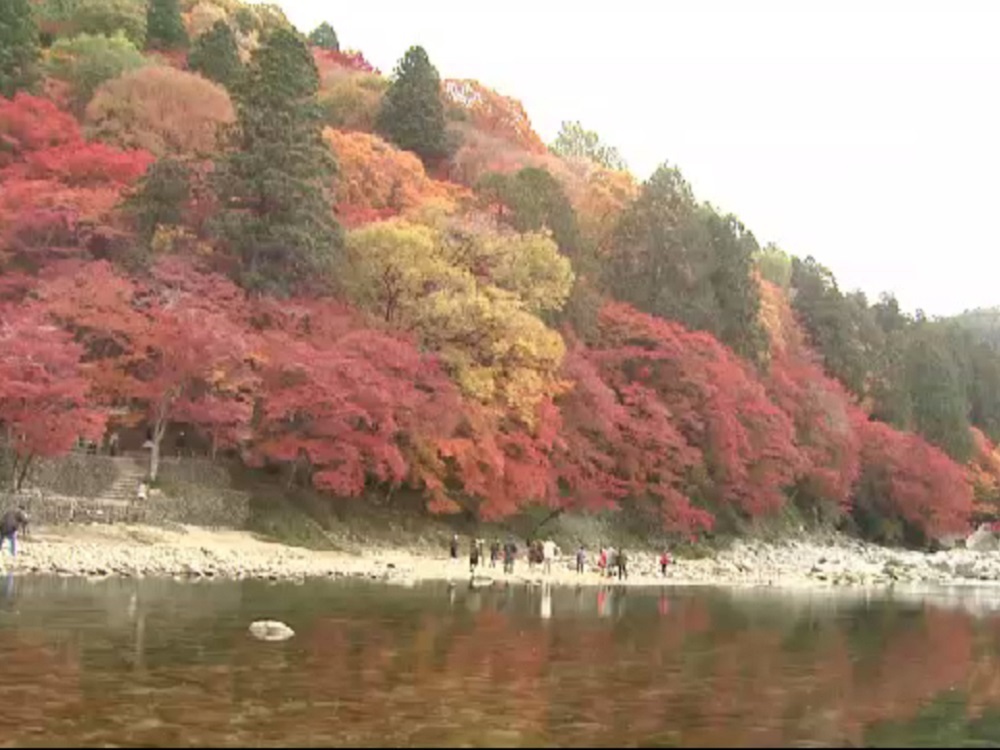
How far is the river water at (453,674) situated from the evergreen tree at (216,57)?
41488 mm

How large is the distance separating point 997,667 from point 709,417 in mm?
33512

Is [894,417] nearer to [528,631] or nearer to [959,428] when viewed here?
[959,428]

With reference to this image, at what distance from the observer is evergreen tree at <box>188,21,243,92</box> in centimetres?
6253

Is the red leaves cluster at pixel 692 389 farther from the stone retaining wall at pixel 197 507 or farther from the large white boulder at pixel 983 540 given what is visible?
the large white boulder at pixel 983 540

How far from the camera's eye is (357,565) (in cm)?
→ 3628

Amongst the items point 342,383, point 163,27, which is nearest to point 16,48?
point 163,27

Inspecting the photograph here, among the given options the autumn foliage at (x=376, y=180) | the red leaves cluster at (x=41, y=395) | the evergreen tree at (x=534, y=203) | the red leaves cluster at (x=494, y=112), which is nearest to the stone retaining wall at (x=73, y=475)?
the red leaves cluster at (x=41, y=395)

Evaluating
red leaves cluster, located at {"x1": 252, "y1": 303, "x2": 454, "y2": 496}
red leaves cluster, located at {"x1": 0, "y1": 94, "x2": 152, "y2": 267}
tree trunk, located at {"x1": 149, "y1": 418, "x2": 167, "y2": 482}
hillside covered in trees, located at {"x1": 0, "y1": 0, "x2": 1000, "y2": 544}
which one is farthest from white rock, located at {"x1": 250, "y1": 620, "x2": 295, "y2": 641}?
red leaves cluster, located at {"x1": 0, "y1": 94, "x2": 152, "y2": 267}

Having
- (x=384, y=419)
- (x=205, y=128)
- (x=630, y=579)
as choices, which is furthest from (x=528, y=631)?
(x=205, y=128)

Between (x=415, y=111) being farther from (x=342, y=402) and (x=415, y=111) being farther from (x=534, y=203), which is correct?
(x=342, y=402)

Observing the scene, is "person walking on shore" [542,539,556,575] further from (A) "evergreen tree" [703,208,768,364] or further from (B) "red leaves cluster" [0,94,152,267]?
(A) "evergreen tree" [703,208,768,364]

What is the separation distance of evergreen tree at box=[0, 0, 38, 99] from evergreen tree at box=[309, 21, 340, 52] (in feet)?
130

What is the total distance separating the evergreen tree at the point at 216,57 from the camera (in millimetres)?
62531

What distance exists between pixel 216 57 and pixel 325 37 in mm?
33633
